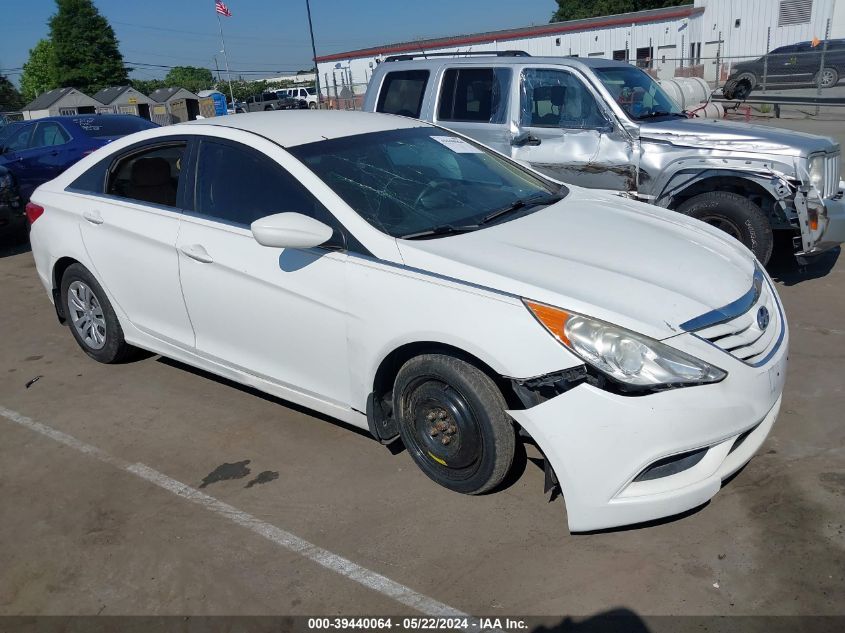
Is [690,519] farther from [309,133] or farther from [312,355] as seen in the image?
[309,133]

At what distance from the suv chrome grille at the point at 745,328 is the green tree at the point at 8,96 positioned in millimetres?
74531

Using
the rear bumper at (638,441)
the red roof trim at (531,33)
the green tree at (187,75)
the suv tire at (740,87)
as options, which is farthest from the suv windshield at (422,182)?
the green tree at (187,75)

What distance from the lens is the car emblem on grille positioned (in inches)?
124

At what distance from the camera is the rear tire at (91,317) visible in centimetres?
485

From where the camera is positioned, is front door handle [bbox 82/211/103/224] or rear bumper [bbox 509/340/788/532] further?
front door handle [bbox 82/211/103/224]

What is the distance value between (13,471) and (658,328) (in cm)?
336

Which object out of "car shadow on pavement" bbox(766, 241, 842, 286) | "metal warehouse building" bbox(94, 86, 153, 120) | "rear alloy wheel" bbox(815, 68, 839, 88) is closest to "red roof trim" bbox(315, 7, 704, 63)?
"metal warehouse building" bbox(94, 86, 153, 120)

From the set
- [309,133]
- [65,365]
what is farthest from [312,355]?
[65,365]

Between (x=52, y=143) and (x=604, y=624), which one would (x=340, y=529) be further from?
(x=52, y=143)

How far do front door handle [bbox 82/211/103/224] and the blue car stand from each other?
6890mm

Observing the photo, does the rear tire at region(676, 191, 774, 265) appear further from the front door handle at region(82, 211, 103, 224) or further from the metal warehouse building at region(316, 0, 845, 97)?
the metal warehouse building at region(316, 0, 845, 97)

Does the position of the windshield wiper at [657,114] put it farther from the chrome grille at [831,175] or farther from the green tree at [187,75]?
the green tree at [187,75]

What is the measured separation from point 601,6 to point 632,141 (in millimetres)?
67146

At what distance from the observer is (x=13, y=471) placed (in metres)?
3.93
